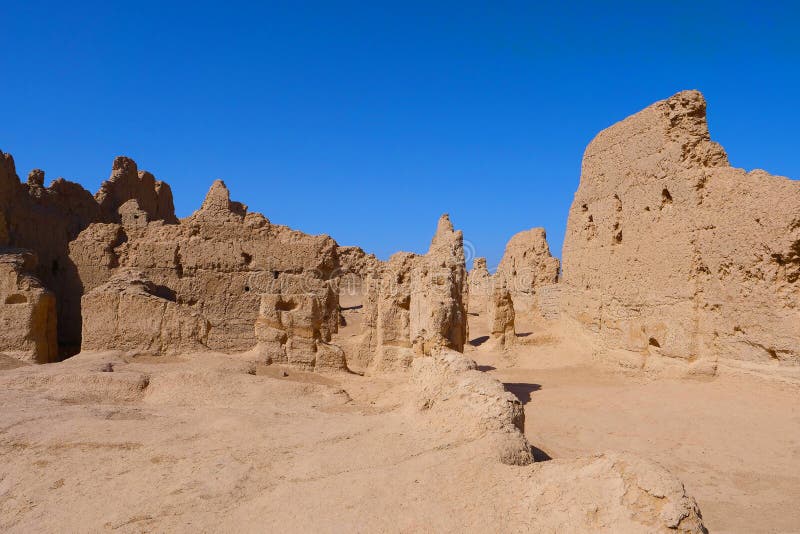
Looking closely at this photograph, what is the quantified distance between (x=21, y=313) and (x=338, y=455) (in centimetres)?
704

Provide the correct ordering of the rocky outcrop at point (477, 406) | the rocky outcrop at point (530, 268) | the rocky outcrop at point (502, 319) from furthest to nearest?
the rocky outcrop at point (530, 268) → the rocky outcrop at point (502, 319) → the rocky outcrop at point (477, 406)

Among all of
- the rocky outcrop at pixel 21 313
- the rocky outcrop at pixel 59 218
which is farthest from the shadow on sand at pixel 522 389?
the rocky outcrop at pixel 59 218

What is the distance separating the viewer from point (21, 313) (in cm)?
874

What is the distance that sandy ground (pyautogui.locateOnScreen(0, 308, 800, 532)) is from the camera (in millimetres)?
3324

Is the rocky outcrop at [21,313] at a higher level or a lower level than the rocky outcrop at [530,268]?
lower

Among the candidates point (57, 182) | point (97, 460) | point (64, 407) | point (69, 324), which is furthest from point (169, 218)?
point (97, 460)

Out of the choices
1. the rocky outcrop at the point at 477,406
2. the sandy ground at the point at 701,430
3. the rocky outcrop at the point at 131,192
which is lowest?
the sandy ground at the point at 701,430

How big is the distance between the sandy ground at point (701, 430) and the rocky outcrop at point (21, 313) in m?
7.56

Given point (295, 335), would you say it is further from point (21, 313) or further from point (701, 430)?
point (701, 430)

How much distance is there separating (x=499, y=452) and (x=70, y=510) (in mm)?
2869

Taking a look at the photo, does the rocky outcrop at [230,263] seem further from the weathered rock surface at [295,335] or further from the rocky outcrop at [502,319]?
the rocky outcrop at [502,319]

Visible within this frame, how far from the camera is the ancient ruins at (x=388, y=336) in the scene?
3.64m

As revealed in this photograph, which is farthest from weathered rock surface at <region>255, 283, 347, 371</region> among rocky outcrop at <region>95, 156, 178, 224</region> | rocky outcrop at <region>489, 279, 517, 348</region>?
rocky outcrop at <region>95, 156, 178, 224</region>

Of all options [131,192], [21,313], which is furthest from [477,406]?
[131,192]
